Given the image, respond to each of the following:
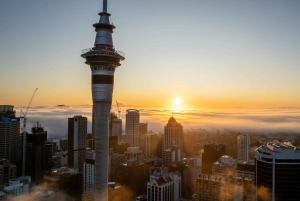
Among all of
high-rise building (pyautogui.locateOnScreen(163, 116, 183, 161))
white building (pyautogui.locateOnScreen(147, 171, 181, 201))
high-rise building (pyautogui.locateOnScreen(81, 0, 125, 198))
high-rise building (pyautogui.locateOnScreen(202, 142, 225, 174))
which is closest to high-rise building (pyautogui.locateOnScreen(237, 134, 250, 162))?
high-rise building (pyautogui.locateOnScreen(202, 142, 225, 174))

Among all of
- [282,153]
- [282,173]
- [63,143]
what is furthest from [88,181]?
[63,143]

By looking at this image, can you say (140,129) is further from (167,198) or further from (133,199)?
(167,198)

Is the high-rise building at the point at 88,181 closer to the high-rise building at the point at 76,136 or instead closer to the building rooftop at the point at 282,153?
the high-rise building at the point at 76,136

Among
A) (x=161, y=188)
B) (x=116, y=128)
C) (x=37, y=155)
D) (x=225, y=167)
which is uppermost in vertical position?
(x=116, y=128)

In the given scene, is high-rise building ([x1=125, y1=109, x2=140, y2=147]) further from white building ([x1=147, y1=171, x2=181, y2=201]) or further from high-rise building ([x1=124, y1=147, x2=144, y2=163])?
white building ([x1=147, y1=171, x2=181, y2=201])

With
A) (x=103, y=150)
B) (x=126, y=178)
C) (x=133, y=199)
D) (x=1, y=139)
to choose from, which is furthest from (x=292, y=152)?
(x=1, y=139)

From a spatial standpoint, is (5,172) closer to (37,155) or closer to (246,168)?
(37,155)

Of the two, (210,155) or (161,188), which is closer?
(161,188)
